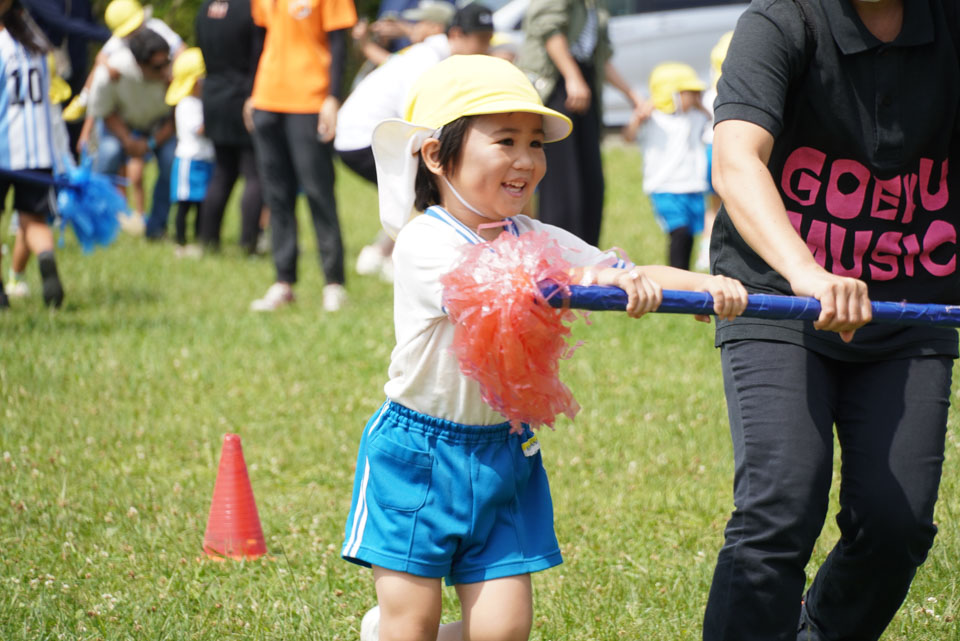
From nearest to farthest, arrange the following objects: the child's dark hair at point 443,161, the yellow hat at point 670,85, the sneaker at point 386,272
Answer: the child's dark hair at point 443,161 < the sneaker at point 386,272 < the yellow hat at point 670,85

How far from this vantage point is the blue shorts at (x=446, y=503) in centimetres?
278

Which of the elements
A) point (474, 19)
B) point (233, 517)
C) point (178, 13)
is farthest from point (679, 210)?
point (178, 13)

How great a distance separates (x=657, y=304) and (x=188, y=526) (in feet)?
8.30

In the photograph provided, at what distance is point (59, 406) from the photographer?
232 inches

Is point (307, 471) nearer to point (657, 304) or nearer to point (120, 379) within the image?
point (120, 379)

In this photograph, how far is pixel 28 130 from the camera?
24.9 ft

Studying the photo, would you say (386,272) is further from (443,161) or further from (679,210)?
(443,161)

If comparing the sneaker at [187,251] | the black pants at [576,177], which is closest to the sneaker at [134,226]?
the sneaker at [187,251]

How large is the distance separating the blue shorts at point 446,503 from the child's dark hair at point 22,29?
5.59 meters

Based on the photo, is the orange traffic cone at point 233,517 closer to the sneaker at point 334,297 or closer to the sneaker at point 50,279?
the sneaker at point 334,297

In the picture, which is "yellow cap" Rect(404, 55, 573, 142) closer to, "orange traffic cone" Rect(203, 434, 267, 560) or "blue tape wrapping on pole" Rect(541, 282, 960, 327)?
"blue tape wrapping on pole" Rect(541, 282, 960, 327)

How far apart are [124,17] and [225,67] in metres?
1.73

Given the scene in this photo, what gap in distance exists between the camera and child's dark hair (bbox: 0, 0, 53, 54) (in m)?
7.43

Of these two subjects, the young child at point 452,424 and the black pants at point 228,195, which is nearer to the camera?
the young child at point 452,424
